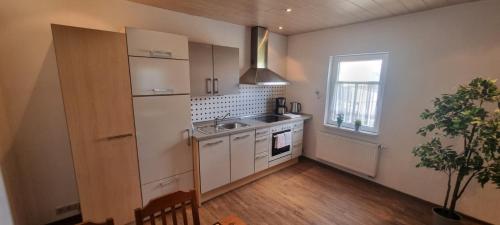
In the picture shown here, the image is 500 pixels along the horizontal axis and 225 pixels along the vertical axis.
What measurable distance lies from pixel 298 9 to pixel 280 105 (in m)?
1.81

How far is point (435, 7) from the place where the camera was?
2.33 metres

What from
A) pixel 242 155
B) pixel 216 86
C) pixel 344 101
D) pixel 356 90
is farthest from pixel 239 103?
pixel 356 90

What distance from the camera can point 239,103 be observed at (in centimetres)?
347

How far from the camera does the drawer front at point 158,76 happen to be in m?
1.97

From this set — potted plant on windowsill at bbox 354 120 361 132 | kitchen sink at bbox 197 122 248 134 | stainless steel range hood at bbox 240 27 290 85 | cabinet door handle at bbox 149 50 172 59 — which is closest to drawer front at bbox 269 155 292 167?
kitchen sink at bbox 197 122 248 134

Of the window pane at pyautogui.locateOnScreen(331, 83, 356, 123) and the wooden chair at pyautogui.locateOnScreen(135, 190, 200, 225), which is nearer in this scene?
the wooden chair at pyautogui.locateOnScreen(135, 190, 200, 225)

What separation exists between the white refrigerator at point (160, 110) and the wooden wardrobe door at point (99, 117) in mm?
83

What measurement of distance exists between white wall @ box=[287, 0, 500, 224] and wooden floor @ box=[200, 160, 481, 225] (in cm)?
27

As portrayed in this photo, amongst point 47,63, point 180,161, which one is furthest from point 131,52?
point 180,161

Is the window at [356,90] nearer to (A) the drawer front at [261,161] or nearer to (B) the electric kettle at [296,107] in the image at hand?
(B) the electric kettle at [296,107]

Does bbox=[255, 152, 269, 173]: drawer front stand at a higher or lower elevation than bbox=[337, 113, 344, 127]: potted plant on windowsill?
lower

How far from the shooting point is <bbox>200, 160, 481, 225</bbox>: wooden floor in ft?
7.66

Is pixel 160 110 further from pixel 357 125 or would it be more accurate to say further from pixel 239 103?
pixel 357 125

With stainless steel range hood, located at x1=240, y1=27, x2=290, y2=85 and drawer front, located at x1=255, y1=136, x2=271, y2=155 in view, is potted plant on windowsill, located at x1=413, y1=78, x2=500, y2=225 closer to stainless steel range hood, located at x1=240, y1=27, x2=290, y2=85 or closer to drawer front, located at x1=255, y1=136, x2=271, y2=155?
drawer front, located at x1=255, y1=136, x2=271, y2=155
